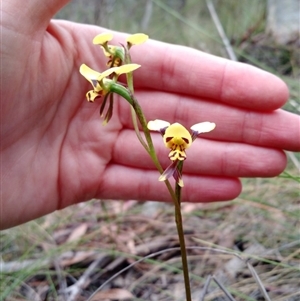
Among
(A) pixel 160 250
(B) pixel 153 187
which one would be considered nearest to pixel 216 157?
(B) pixel 153 187

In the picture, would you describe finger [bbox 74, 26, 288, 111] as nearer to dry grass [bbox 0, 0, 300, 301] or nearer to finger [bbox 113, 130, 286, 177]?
finger [bbox 113, 130, 286, 177]

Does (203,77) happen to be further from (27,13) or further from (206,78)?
(27,13)

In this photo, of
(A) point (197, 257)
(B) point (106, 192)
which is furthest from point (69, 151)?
(A) point (197, 257)

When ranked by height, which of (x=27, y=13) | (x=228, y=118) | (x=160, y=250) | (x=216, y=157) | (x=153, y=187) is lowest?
(x=160, y=250)

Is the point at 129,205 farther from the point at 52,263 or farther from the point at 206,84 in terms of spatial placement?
the point at 206,84

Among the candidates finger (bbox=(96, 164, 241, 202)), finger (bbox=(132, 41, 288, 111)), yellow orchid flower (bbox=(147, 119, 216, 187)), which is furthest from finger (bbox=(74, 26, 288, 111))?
yellow orchid flower (bbox=(147, 119, 216, 187))

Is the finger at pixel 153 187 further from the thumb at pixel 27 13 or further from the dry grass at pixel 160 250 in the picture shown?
the thumb at pixel 27 13
